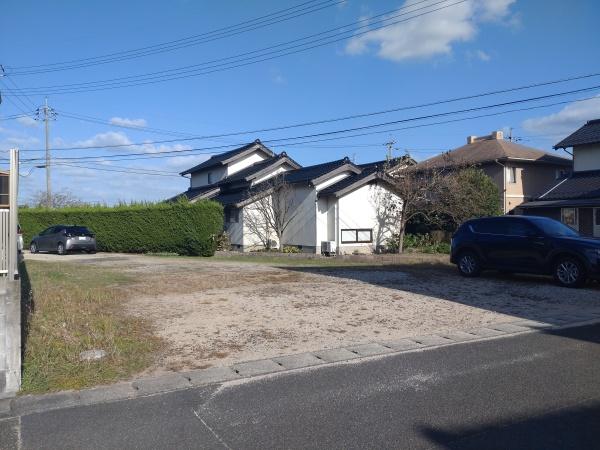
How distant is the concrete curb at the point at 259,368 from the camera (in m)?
5.04

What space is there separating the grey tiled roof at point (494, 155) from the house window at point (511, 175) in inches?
29.7

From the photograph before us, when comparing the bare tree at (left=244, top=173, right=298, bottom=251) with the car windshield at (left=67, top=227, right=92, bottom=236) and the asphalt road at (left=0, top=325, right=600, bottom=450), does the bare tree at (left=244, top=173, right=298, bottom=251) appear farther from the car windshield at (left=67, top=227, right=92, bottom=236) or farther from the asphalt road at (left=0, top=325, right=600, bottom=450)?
the asphalt road at (left=0, top=325, right=600, bottom=450)

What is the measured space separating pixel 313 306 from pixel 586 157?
23.5 metres

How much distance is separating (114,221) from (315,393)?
25284mm

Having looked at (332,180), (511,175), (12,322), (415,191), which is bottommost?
(12,322)

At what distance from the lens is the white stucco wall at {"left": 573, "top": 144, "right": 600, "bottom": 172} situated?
2678 cm

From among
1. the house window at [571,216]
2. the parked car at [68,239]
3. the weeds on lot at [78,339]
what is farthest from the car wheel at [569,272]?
the parked car at [68,239]

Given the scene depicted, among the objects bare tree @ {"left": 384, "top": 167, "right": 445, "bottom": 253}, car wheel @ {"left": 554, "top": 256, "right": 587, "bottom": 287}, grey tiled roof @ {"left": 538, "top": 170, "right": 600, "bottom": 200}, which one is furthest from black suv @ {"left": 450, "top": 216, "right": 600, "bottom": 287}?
grey tiled roof @ {"left": 538, "top": 170, "right": 600, "bottom": 200}

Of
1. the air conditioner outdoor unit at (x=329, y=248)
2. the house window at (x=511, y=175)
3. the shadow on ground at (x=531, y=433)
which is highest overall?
the house window at (x=511, y=175)

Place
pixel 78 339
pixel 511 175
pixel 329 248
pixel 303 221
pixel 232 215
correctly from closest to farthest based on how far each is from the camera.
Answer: pixel 78 339
pixel 329 248
pixel 303 221
pixel 232 215
pixel 511 175

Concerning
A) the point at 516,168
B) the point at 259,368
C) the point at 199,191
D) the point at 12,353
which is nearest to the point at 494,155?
the point at 516,168

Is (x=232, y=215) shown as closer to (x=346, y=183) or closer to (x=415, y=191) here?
(x=346, y=183)

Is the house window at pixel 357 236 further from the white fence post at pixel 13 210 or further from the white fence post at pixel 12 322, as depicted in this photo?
the white fence post at pixel 13 210

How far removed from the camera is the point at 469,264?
14.1m
